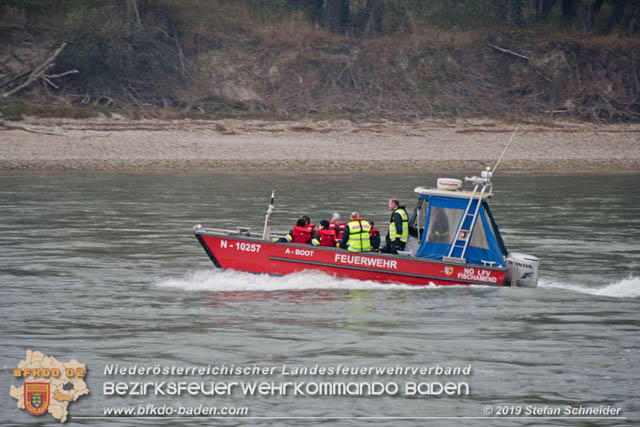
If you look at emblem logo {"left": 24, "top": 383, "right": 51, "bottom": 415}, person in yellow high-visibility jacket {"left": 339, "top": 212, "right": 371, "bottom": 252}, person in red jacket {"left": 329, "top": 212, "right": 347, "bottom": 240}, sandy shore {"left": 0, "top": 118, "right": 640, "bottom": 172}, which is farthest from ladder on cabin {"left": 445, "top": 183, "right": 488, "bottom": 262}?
sandy shore {"left": 0, "top": 118, "right": 640, "bottom": 172}

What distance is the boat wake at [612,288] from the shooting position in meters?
14.6

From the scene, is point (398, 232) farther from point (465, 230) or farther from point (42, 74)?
point (42, 74)

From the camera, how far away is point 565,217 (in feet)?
77.9

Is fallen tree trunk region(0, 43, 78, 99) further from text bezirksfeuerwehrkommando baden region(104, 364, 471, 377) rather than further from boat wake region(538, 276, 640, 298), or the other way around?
text bezirksfeuerwehrkommando baden region(104, 364, 471, 377)

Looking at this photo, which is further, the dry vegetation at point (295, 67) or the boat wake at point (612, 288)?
the dry vegetation at point (295, 67)

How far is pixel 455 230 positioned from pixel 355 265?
1.73 meters

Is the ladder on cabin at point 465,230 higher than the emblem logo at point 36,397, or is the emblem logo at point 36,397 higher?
the ladder on cabin at point 465,230

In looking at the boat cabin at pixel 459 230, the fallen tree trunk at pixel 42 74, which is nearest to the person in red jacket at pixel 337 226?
the boat cabin at pixel 459 230

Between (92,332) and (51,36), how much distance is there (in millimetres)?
33287

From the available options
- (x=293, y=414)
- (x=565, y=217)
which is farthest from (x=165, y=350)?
(x=565, y=217)

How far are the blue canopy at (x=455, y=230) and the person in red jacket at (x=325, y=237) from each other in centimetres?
145

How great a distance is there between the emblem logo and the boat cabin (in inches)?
287

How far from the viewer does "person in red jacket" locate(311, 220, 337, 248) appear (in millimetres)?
15203

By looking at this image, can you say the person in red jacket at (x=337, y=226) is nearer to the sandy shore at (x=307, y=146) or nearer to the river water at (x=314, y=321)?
the river water at (x=314, y=321)
